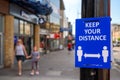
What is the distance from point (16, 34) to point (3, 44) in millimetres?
2681

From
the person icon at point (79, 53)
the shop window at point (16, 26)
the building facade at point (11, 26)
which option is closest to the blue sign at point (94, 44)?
the person icon at point (79, 53)

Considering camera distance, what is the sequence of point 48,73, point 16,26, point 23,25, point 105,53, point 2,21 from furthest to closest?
point 23,25 → point 16,26 → point 2,21 → point 48,73 → point 105,53

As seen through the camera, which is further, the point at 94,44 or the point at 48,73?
the point at 48,73

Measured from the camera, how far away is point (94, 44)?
372cm

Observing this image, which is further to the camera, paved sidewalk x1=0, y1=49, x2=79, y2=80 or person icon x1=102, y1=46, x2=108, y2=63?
paved sidewalk x1=0, y1=49, x2=79, y2=80

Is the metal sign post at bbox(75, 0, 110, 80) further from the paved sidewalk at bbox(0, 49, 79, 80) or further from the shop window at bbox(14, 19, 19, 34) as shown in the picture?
the shop window at bbox(14, 19, 19, 34)

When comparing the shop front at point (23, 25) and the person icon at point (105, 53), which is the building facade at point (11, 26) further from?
the person icon at point (105, 53)

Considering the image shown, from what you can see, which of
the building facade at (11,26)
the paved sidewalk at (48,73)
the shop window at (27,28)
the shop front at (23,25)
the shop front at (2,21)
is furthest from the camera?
the shop window at (27,28)

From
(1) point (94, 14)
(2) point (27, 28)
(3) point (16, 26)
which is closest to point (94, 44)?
(1) point (94, 14)

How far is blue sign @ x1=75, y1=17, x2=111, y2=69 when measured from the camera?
3695 millimetres

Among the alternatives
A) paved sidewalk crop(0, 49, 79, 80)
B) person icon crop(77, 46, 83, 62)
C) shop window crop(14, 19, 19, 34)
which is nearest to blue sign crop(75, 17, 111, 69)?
person icon crop(77, 46, 83, 62)

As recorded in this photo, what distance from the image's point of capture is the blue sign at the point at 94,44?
370 cm

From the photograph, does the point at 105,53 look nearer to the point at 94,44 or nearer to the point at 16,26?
the point at 94,44

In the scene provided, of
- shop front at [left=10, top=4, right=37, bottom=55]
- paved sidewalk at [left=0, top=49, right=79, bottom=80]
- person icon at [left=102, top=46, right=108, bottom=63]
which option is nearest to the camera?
person icon at [left=102, top=46, right=108, bottom=63]
